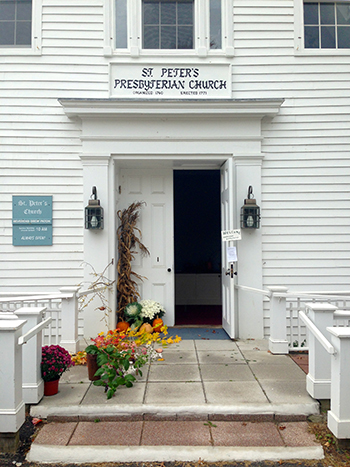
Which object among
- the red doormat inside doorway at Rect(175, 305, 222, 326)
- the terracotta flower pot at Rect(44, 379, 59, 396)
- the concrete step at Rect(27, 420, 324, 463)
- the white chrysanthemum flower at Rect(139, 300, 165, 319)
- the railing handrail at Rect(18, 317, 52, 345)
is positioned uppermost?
the railing handrail at Rect(18, 317, 52, 345)

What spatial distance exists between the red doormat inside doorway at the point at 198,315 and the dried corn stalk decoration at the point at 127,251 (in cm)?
102

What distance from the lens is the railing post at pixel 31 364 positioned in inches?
132

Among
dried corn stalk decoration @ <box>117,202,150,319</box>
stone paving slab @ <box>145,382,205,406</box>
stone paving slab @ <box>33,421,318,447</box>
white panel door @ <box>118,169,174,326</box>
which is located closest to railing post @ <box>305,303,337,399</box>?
stone paving slab @ <box>33,421,318,447</box>

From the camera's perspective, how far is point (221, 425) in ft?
10.5

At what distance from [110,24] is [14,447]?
551cm

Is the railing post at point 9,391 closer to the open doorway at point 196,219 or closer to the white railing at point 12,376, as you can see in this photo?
the white railing at point 12,376

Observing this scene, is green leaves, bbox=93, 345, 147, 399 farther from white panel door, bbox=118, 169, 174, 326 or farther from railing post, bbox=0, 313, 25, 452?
A: white panel door, bbox=118, 169, 174, 326

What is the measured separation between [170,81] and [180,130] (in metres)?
0.78

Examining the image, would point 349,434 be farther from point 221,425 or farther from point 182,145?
point 182,145

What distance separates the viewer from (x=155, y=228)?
19.8 ft

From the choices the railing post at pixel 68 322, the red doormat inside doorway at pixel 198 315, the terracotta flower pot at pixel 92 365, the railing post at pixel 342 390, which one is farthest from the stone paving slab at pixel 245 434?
the red doormat inside doorway at pixel 198 315

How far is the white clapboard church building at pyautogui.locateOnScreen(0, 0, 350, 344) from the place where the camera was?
18.0 feet

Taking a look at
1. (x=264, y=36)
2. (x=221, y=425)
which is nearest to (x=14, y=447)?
(x=221, y=425)

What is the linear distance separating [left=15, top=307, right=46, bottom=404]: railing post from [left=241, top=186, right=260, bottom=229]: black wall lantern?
311cm
